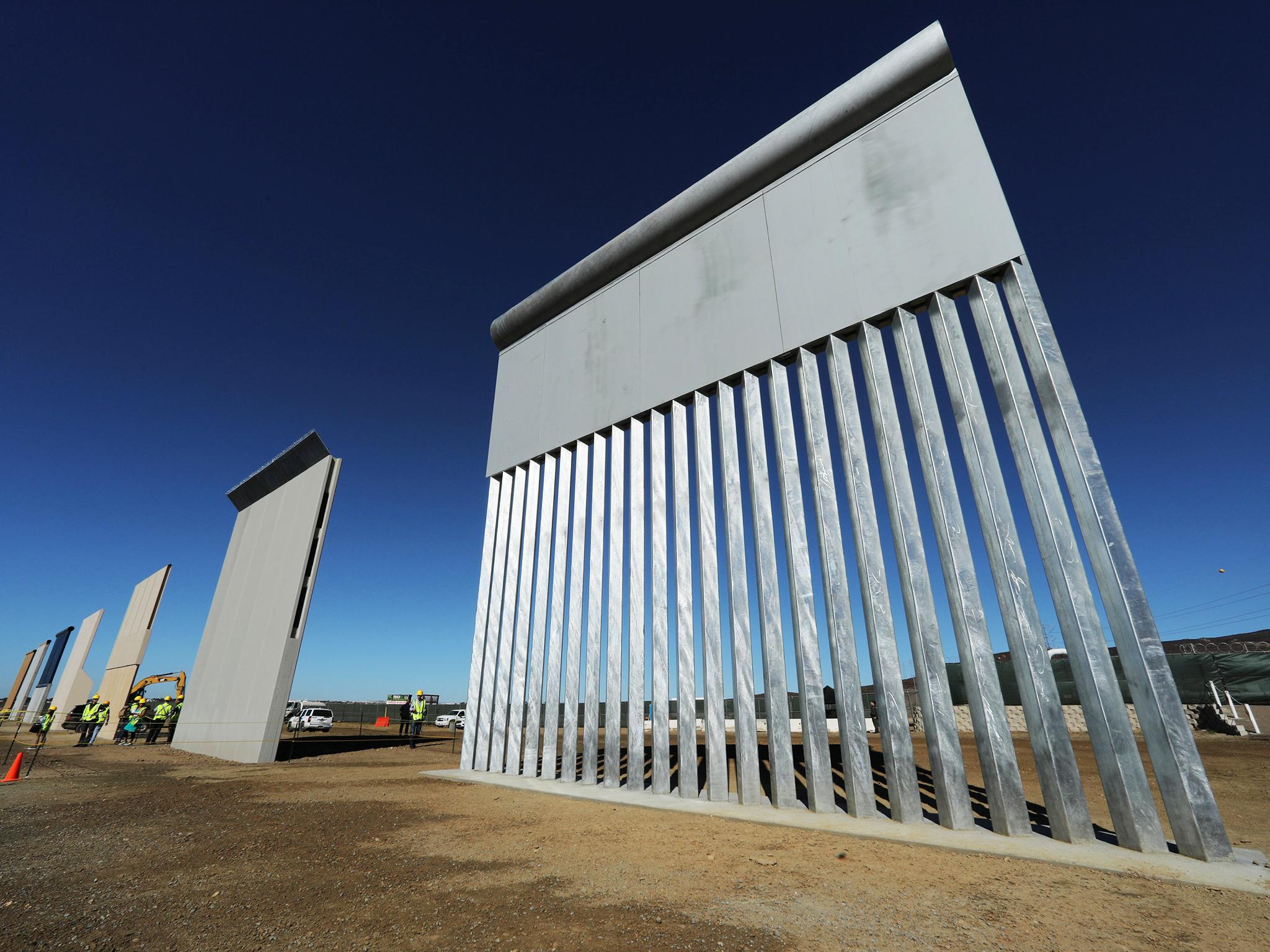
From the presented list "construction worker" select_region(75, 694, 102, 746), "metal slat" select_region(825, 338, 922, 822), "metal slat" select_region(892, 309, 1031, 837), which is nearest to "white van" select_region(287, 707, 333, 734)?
"construction worker" select_region(75, 694, 102, 746)

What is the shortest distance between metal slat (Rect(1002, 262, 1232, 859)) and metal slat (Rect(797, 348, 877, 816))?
2.30m

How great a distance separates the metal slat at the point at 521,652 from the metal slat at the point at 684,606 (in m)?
3.46

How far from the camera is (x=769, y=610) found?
6891 mm

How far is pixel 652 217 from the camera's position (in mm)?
9992

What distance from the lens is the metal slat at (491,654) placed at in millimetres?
10102

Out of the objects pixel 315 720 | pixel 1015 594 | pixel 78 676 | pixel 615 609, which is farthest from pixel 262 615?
pixel 78 676

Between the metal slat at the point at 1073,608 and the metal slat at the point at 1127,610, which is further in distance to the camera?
the metal slat at the point at 1073,608

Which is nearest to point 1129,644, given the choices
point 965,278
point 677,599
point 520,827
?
point 965,278

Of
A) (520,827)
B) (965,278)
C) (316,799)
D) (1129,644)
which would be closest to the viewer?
(1129,644)

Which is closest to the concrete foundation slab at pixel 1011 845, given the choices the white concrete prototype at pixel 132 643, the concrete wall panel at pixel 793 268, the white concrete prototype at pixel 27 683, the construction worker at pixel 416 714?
the concrete wall panel at pixel 793 268

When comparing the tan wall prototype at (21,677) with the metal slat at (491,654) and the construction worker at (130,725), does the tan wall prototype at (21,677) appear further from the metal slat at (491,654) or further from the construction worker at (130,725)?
the metal slat at (491,654)

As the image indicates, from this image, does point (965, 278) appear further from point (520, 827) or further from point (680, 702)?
point (520, 827)

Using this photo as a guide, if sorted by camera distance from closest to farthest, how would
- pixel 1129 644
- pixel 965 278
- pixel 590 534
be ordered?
pixel 1129 644, pixel 965 278, pixel 590 534

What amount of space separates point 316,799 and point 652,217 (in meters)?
10.7
